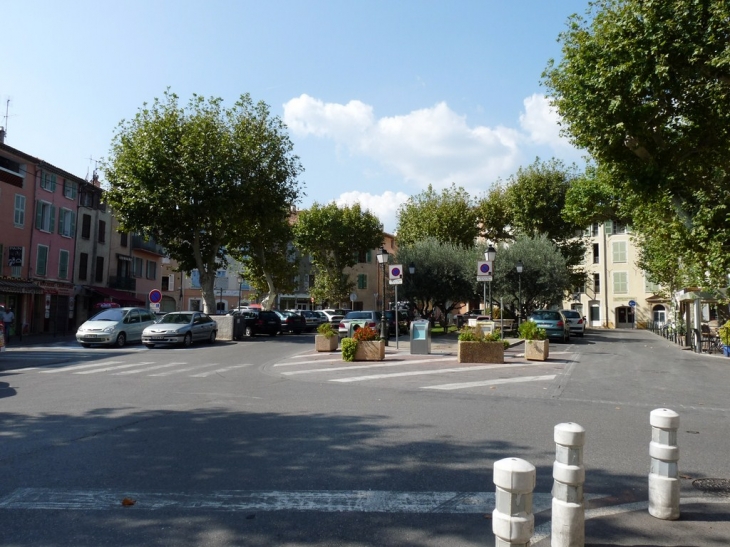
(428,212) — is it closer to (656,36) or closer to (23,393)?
(656,36)

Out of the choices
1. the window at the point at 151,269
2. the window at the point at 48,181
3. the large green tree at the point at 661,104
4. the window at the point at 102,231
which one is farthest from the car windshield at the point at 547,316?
the window at the point at 151,269

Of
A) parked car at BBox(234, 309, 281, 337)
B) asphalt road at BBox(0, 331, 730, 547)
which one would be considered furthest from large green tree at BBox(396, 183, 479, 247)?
asphalt road at BBox(0, 331, 730, 547)

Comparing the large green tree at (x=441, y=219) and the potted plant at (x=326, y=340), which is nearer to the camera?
the potted plant at (x=326, y=340)

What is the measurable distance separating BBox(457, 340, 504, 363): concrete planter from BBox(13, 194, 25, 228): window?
1123 inches

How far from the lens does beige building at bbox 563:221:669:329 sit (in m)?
60.3

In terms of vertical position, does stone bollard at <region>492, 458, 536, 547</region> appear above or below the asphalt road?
above

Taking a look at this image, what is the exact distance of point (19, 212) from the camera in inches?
1366

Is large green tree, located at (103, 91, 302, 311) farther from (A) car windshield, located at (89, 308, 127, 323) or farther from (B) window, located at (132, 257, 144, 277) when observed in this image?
(B) window, located at (132, 257, 144, 277)

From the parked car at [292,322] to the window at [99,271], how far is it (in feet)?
46.3

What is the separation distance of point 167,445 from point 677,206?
17791 millimetres

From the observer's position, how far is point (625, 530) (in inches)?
170

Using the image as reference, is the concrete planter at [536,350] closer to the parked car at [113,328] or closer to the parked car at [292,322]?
the parked car at [113,328]

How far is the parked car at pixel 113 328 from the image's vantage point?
24125 millimetres

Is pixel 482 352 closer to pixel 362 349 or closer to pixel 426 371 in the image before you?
pixel 426 371
